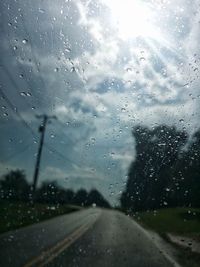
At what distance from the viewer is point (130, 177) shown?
14023 mm

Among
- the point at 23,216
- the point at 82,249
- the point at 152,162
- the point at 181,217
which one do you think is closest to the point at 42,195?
the point at 82,249

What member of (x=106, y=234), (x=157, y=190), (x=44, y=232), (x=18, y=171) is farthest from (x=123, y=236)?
(x=18, y=171)

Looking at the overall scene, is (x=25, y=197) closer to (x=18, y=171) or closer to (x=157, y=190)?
(x=18, y=171)

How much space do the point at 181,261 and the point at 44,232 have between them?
6918 mm

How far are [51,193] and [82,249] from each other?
155 cm

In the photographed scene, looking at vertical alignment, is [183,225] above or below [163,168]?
below

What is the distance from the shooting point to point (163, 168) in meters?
14.1

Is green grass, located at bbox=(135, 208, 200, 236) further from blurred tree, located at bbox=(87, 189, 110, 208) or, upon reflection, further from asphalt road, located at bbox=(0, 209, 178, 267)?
blurred tree, located at bbox=(87, 189, 110, 208)

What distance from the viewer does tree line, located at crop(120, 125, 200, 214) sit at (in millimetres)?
14070

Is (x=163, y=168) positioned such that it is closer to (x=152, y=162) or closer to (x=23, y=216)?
(x=152, y=162)

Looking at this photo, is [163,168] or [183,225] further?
[183,225]

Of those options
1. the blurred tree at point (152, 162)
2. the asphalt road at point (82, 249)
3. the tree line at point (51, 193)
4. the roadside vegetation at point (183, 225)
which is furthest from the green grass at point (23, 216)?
the blurred tree at point (152, 162)

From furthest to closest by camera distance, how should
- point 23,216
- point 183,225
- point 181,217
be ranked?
point 23,216 < point 183,225 < point 181,217

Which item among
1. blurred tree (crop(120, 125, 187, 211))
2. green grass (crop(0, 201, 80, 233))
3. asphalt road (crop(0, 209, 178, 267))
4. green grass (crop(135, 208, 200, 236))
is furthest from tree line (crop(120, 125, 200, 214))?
green grass (crop(0, 201, 80, 233))
